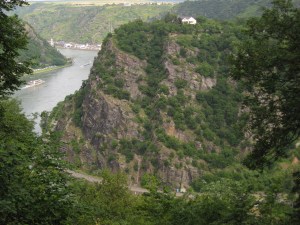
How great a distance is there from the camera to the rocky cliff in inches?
1954

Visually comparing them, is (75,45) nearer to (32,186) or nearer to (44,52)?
(44,52)

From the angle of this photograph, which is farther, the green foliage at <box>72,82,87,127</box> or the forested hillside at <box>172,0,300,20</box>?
the forested hillside at <box>172,0,300,20</box>

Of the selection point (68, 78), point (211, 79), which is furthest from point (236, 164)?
point (68, 78)

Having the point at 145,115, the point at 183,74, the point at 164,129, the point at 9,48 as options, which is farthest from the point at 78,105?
the point at 9,48

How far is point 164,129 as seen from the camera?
51469 millimetres

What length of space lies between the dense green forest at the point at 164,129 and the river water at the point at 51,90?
1651 cm

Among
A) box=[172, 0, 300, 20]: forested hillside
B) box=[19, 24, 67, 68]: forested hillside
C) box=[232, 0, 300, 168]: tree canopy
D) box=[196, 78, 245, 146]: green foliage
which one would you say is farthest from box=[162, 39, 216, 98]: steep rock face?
box=[19, 24, 67, 68]: forested hillside

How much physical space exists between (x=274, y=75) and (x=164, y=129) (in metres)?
40.9

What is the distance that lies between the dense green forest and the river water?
16508 mm

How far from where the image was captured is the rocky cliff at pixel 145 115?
49.6m

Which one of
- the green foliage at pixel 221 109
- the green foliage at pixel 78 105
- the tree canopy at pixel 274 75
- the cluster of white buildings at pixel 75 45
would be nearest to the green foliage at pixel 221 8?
the cluster of white buildings at pixel 75 45

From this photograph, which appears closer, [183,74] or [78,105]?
[183,74]

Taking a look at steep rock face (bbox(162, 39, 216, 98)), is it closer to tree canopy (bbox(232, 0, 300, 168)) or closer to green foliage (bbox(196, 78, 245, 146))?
green foliage (bbox(196, 78, 245, 146))

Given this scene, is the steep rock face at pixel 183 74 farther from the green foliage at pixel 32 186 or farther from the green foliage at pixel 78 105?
the green foliage at pixel 32 186
